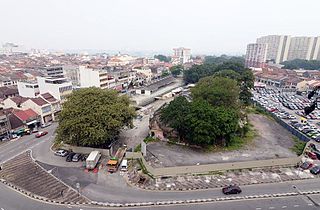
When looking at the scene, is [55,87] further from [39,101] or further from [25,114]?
[25,114]

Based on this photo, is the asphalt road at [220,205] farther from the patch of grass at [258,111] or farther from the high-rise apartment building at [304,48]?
the high-rise apartment building at [304,48]

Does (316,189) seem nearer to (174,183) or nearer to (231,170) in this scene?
(231,170)

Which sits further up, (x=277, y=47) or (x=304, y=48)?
(x=277, y=47)

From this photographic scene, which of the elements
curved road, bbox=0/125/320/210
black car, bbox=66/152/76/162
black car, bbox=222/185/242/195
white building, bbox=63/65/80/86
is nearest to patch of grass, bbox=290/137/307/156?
curved road, bbox=0/125/320/210

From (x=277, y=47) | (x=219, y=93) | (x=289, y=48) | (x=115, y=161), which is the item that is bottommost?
(x=115, y=161)

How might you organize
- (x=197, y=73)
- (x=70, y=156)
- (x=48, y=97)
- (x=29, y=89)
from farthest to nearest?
1. (x=197, y=73)
2. (x=29, y=89)
3. (x=48, y=97)
4. (x=70, y=156)

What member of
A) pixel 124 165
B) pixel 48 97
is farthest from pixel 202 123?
pixel 48 97

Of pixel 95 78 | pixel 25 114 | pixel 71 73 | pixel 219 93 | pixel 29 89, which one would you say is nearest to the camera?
pixel 219 93

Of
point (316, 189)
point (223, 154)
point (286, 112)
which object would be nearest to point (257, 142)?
point (223, 154)
